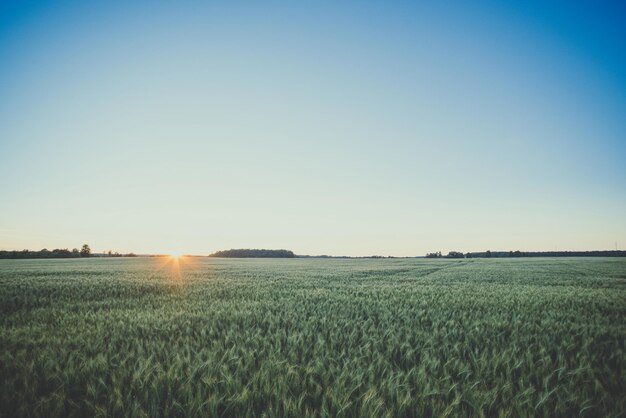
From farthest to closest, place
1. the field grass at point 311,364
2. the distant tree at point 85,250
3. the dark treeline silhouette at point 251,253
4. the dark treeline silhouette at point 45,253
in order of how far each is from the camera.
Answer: the dark treeline silhouette at point 251,253 → the distant tree at point 85,250 → the dark treeline silhouette at point 45,253 → the field grass at point 311,364

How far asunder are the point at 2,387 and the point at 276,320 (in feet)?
15.9

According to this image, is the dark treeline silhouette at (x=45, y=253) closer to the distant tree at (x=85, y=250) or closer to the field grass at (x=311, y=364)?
the distant tree at (x=85, y=250)

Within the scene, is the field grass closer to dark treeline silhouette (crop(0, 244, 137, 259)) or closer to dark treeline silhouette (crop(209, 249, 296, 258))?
dark treeline silhouette (crop(0, 244, 137, 259))

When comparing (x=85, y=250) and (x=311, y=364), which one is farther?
(x=85, y=250)

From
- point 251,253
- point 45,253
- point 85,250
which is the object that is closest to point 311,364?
point 45,253

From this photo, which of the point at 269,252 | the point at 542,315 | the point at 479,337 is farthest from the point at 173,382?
the point at 269,252

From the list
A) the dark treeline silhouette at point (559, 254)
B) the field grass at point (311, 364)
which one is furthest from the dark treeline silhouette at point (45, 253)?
the dark treeline silhouette at point (559, 254)

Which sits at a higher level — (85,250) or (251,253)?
(85,250)

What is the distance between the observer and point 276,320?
7.43m

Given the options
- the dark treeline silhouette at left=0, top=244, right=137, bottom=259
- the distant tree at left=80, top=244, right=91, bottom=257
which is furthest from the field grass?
the distant tree at left=80, top=244, right=91, bottom=257

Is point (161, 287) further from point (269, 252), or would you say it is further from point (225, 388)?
point (269, 252)

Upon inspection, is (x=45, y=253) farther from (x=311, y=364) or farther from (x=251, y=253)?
(x=311, y=364)

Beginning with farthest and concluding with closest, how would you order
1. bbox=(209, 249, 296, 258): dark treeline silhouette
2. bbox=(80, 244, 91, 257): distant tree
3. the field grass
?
bbox=(209, 249, 296, 258): dark treeline silhouette
bbox=(80, 244, 91, 257): distant tree
the field grass

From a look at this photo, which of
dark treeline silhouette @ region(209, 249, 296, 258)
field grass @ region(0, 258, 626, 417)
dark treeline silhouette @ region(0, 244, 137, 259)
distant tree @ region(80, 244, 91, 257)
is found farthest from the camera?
dark treeline silhouette @ region(209, 249, 296, 258)
